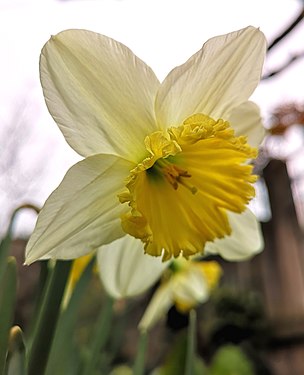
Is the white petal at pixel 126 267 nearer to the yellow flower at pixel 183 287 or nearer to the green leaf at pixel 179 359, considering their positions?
the green leaf at pixel 179 359

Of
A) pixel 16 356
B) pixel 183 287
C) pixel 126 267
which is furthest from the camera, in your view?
pixel 183 287

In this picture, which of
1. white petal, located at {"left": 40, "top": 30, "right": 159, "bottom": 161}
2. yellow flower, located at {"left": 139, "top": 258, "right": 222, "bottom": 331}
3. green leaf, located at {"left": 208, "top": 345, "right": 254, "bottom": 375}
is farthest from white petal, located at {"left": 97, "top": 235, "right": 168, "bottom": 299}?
green leaf, located at {"left": 208, "top": 345, "right": 254, "bottom": 375}

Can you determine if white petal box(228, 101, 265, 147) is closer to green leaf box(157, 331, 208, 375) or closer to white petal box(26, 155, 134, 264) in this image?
white petal box(26, 155, 134, 264)

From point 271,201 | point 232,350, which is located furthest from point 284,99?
point 232,350

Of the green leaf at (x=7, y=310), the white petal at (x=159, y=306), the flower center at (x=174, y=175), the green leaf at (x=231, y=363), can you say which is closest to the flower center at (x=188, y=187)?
the flower center at (x=174, y=175)

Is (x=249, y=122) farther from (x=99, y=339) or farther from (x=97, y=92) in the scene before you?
(x=99, y=339)

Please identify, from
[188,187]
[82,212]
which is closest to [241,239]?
[188,187]

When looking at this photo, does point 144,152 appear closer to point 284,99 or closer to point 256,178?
point 256,178
